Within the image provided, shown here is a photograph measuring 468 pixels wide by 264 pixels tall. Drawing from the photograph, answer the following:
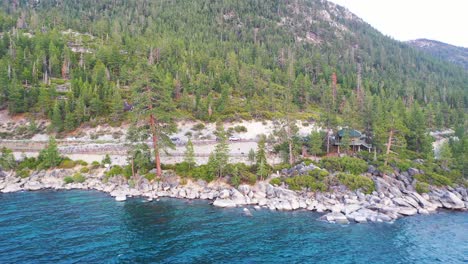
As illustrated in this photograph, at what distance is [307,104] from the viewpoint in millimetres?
109938

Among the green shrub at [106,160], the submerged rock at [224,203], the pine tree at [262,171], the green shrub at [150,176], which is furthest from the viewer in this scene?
the green shrub at [106,160]

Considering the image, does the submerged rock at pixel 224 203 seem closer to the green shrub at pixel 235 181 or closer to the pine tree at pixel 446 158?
the green shrub at pixel 235 181

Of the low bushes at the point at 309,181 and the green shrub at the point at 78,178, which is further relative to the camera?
the green shrub at the point at 78,178

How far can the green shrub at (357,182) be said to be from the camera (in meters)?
41.0

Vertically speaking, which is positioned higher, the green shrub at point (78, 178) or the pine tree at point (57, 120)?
the pine tree at point (57, 120)

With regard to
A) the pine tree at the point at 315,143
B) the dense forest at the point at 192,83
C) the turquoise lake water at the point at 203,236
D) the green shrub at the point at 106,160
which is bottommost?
the turquoise lake water at the point at 203,236

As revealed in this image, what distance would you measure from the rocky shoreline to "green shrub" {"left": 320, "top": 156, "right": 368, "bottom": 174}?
2554mm

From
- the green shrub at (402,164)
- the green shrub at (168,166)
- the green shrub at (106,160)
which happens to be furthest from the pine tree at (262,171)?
the green shrub at (106,160)

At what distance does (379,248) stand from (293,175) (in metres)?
19.0

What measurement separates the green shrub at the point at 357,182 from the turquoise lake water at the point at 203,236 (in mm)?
7371

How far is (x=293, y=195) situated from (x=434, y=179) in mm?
23494

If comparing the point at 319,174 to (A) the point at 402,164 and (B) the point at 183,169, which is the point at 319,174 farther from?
(B) the point at 183,169

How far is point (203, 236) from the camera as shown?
90.6 ft

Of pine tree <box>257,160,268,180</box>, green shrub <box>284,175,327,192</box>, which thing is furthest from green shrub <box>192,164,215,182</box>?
green shrub <box>284,175,327,192</box>
